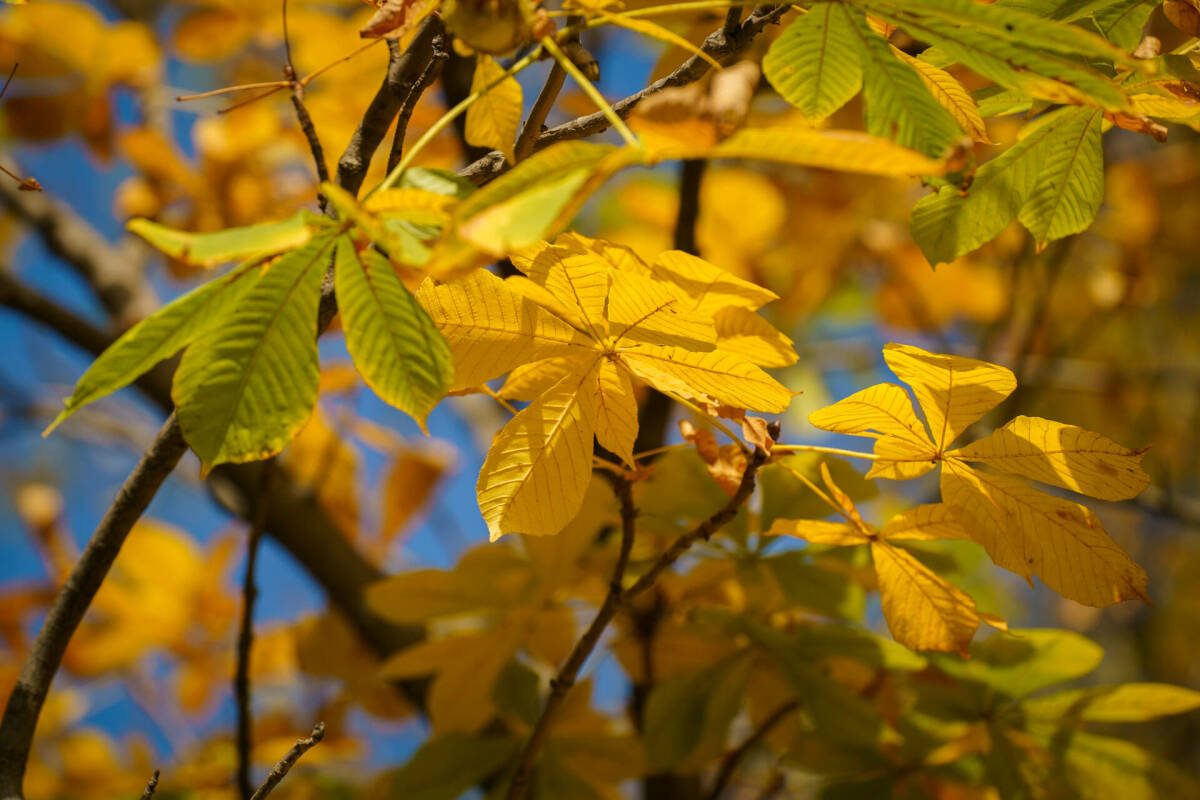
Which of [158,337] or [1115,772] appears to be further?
[1115,772]

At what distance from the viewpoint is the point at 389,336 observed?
30 cm

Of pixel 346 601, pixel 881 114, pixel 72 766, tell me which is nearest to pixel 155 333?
pixel 881 114

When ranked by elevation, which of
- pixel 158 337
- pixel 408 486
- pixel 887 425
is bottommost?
pixel 408 486

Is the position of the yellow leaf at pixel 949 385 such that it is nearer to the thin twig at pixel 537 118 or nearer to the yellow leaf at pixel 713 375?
the yellow leaf at pixel 713 375

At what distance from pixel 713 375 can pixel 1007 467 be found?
Answer: 0.47 ft

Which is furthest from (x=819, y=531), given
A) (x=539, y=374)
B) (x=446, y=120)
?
(x=446, y=120)

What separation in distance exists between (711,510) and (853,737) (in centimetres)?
18

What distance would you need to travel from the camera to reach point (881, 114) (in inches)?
13.0

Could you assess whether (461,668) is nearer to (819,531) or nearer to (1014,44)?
(819,531)

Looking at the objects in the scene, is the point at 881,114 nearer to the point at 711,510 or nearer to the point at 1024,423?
the point at 1024,423

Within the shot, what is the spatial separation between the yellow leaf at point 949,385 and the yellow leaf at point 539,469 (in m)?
0.15

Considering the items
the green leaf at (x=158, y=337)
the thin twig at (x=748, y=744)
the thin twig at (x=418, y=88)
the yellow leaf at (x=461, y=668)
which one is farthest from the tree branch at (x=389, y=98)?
the thin twig at (x=748, y=744)

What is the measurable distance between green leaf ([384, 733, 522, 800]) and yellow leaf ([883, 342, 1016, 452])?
0.46 meters

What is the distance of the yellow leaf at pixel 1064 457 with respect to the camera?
37 centimetres
